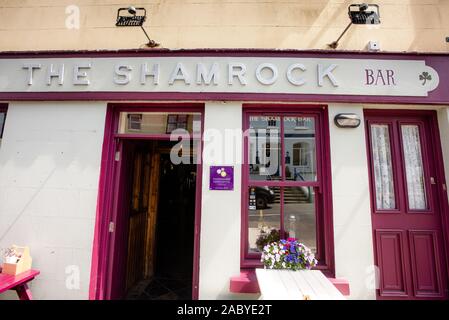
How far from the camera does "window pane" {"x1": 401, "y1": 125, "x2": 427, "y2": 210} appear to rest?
3381 mm

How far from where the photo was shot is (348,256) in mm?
3100

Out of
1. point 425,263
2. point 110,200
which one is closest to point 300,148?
point 425,263

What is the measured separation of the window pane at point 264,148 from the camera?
3400 millimetres

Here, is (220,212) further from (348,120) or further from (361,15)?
(361,15)

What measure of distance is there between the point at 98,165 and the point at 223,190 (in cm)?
176

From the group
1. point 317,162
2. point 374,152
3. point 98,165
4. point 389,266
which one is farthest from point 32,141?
point 389,266

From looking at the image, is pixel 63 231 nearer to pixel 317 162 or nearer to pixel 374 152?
pixel 317 162

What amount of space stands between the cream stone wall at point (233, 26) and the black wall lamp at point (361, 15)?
0.35 ft

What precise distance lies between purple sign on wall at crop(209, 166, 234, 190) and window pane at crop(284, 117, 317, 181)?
792 millimetres

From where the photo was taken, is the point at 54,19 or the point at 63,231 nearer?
the point at 63,231

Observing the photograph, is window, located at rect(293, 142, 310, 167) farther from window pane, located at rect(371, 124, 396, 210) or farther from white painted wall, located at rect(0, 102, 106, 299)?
white painted wall, located at rect(0, 102, 106, 299)

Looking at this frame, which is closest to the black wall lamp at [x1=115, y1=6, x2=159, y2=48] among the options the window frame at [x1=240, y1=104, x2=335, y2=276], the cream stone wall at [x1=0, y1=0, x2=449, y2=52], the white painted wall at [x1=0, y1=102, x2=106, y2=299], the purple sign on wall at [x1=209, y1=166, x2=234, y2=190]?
the cream stone wall at [x1=0, y1=0, x2=449, y2=52]
